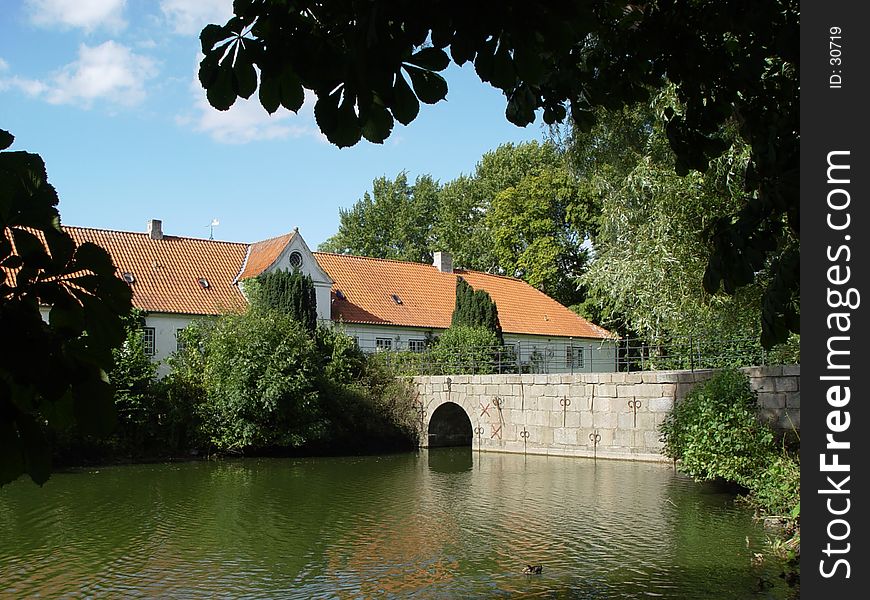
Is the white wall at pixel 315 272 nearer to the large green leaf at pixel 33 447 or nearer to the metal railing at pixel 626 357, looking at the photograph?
the metal railing at pixel 626 357

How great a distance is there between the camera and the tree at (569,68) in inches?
79.7

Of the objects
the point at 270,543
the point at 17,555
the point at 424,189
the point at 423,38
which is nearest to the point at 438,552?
the point at 270,543

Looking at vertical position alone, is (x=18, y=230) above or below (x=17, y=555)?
above

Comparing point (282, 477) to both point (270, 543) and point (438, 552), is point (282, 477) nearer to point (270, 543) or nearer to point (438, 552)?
point (270, 543)

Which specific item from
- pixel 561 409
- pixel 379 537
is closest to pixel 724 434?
pixel 379 537

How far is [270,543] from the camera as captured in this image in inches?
388

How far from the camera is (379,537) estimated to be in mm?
10055

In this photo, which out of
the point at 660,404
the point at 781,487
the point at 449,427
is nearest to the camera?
the point at 781,487

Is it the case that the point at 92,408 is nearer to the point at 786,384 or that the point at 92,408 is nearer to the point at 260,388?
the point at 786,384

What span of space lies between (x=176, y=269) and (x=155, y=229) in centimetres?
204

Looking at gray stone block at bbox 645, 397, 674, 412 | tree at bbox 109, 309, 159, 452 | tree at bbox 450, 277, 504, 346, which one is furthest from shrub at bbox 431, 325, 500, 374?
tree at bbox 109, 309, 159, 452

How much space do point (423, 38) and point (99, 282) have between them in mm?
928

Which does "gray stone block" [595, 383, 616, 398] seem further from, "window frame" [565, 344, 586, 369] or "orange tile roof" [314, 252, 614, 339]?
"orange tile roof" [314, 252, 614, 339]

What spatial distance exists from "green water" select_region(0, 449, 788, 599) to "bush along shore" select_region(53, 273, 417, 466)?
228 cm
